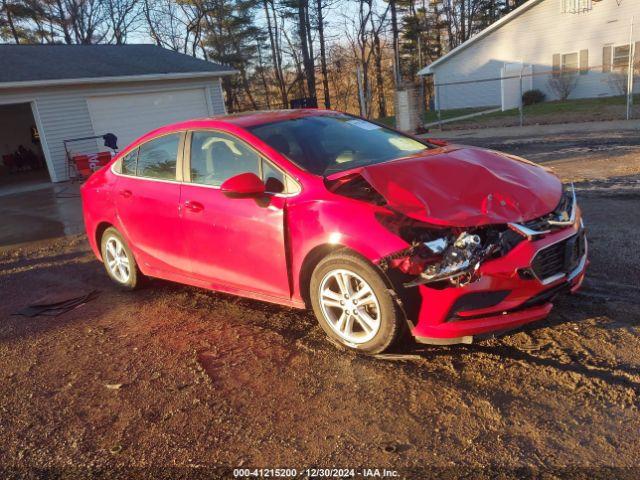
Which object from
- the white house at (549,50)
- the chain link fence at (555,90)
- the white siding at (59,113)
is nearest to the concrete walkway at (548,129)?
the chain link fence at (555,90)

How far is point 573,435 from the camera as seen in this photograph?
2574mm

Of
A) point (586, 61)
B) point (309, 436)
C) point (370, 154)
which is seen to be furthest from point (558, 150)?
point (586, 61)

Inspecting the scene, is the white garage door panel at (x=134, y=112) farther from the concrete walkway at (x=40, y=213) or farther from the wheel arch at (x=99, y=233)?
the wheel arch at (x=99, y=233)

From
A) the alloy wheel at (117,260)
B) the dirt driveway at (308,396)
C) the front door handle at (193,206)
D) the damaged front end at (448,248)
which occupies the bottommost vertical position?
the dirt driveway at (308,396)

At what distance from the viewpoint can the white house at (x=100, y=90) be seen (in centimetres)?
A: 1641

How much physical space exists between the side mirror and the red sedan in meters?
0.01

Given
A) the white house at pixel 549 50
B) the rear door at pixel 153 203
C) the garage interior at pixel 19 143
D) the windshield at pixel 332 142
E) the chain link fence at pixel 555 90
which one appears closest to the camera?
the windshield at pixel 332 142

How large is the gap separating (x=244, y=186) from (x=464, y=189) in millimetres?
1492

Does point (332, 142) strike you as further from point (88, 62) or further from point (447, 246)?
point (88, 62)

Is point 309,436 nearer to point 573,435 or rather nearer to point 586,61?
point 573,435

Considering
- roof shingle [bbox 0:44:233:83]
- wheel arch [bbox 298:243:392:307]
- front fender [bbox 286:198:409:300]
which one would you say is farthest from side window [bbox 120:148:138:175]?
roof shingle [bbox 0:44:233:83]

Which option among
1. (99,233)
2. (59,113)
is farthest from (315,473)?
(59,113)

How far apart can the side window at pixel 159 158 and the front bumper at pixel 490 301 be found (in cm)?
261

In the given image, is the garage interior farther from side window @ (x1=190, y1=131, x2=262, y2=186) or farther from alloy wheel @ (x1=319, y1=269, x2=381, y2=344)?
alloy wheel @ (x1=319, y1=269, x2=381, y2=344)
